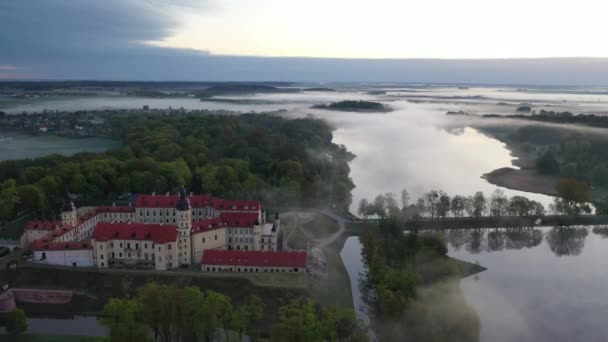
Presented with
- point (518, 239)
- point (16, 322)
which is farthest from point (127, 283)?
point (518, 239)

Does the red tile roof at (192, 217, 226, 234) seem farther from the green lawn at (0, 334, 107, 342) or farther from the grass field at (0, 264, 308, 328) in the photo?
the green lawn at (0, 334, 107, 342)

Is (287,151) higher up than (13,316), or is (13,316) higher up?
(287,151)

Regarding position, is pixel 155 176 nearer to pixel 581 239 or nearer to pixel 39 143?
pixel 581 239

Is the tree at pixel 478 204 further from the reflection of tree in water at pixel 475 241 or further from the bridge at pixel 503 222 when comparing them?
the reflection of tree in water at pixel 475 241

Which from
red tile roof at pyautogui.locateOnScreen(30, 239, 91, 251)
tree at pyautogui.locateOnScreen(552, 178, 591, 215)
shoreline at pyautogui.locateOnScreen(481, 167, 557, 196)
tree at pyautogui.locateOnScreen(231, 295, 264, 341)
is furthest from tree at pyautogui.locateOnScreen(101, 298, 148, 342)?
shoreline at pyautogui.locateOnScreen(481, 167, 557, 196)

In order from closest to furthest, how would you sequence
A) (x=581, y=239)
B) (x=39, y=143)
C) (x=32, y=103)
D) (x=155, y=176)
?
(x=581, y=239)
(x=155, y=176)
(x=39, y=143)
(x=32, y=103)

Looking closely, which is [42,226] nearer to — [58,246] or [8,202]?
[58,246]

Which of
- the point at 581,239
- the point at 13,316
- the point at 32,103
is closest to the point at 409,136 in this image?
the point at 581,239
